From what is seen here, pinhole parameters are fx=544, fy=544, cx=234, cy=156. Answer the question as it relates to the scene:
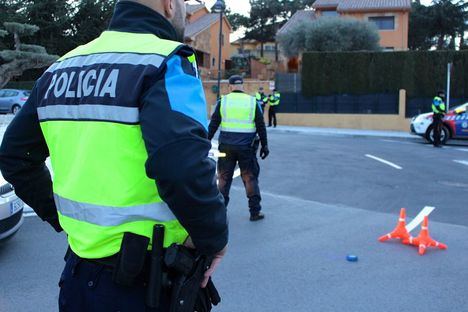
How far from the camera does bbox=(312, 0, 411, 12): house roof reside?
40688 millimetres

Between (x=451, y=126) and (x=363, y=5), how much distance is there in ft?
84.2

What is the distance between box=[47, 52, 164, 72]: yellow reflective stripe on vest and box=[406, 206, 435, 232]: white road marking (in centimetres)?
539

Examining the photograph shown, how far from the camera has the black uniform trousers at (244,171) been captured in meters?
7.01

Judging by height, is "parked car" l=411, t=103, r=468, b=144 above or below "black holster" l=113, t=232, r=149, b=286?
below

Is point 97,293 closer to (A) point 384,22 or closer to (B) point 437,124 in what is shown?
(B) point 437,124

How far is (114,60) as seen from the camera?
6.49ft

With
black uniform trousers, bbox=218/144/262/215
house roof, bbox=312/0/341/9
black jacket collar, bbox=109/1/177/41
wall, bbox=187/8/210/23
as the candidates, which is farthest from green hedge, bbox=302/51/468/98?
wall, bbox=187/8/210/23

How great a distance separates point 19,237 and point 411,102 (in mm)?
22898

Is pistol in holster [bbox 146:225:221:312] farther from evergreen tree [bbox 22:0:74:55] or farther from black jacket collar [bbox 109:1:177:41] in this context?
evergreen tree [bbox 22:0:74:55]

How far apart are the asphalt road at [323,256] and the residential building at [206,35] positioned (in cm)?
3650

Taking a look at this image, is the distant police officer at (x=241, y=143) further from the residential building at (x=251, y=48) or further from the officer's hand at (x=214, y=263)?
the residential building at (x=251, y=48)

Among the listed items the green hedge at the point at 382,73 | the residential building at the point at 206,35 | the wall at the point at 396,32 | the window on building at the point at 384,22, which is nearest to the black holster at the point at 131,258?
the green hedge at the point at 382,73

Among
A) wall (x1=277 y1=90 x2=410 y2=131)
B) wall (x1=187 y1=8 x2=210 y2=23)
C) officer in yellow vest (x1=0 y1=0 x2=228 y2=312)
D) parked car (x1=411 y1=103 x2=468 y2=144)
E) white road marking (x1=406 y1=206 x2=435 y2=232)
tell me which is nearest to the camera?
officer in yellow vest (x1=0 y1=0 x2=228 y2=312)

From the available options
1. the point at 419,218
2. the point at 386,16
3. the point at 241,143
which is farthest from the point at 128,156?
the point at 386,16
